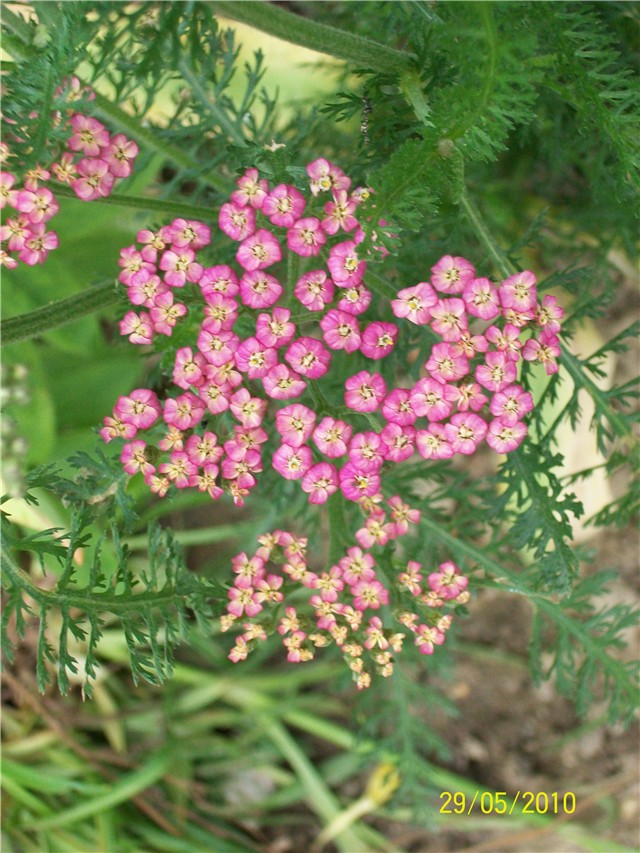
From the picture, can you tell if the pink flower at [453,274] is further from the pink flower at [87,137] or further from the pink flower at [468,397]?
the pink flower at [87,137]

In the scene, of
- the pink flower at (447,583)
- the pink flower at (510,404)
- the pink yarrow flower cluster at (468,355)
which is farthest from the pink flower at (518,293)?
the pink flower at (447,583)

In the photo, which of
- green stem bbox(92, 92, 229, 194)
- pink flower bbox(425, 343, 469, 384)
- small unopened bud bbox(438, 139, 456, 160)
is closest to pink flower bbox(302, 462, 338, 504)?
pink flower bbox(425, 343, 469, 384)

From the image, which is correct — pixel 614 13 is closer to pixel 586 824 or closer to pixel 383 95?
pixel 383 95

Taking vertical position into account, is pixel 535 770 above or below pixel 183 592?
below

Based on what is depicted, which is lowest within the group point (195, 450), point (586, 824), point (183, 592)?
point (586, 824)

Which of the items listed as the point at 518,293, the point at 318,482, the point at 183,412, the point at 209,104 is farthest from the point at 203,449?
the point at 209,104

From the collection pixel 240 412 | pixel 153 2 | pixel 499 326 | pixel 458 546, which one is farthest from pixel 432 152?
pixel 458 546

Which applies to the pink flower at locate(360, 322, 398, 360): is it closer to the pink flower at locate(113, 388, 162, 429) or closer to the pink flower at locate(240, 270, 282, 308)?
the pink flower at locate(240, 270, 282, 308)
